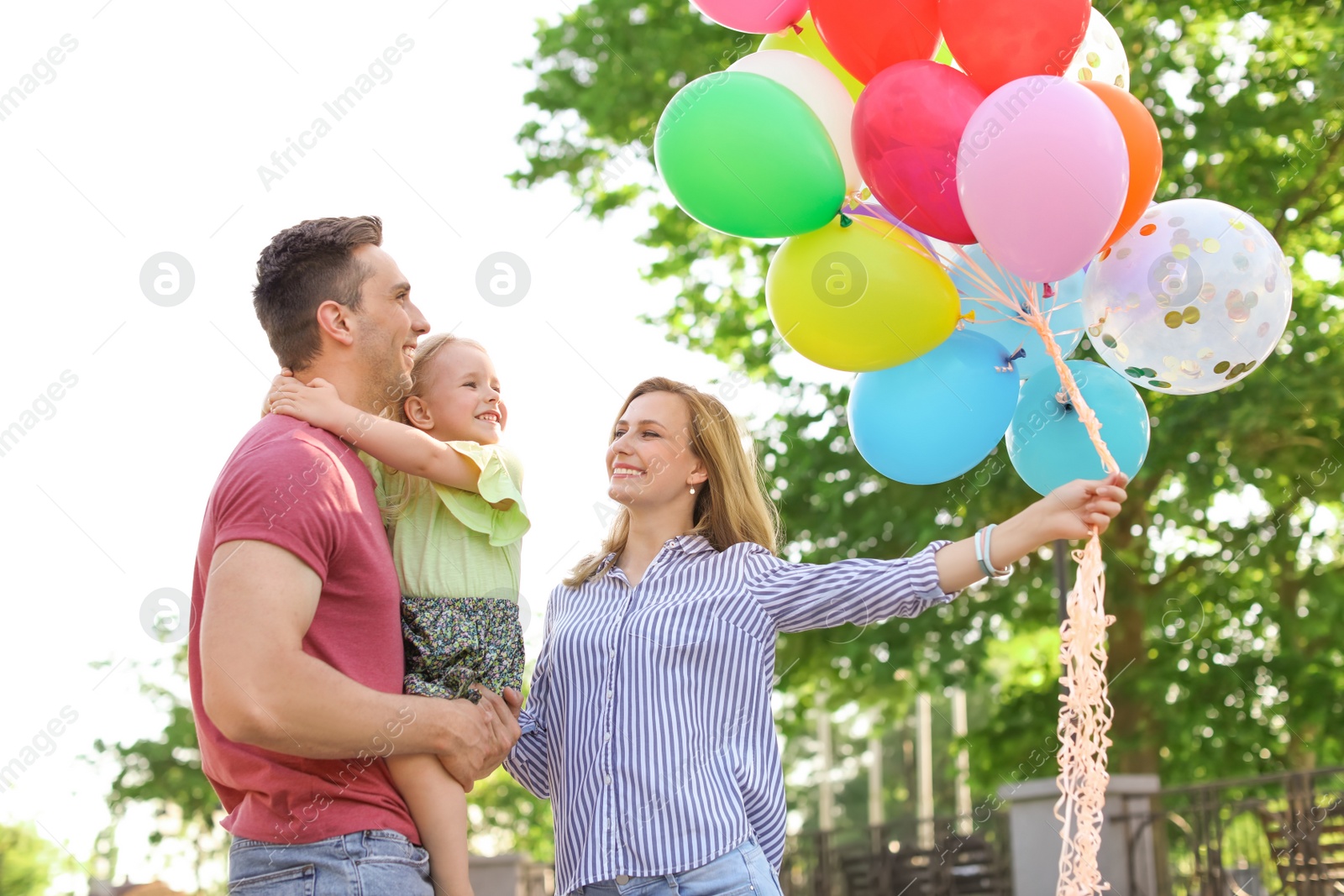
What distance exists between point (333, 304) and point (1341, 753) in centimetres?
858

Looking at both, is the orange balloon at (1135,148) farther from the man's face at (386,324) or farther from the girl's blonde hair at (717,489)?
the man's face at (386,324)

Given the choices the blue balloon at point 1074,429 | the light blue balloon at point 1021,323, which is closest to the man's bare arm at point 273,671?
the blue balloon at point 1074,429

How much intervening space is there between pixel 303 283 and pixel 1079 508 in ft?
5.26

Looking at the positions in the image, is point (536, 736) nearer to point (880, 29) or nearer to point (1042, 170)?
point (1042, 170)


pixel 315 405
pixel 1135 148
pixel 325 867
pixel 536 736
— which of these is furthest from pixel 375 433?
pixel 1135 148

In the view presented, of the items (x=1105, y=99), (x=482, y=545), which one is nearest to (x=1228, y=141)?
(x=1105, y=99)

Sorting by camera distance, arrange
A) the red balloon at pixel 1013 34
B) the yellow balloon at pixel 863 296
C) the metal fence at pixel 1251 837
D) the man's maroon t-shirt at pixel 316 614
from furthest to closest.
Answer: the metal fence at pixel 1251 837
the yellow balloon at pixel 863 296
the red balloon at pixel 1013 34
the man's maroon t-shirt at pixel 316 614

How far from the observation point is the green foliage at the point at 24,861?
114ft

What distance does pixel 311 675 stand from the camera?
1950 millimetres

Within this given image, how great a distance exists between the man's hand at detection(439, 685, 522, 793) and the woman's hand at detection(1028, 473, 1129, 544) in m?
1.13

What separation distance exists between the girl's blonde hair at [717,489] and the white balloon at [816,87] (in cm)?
72

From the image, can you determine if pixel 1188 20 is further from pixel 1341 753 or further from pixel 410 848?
pixel 410 848

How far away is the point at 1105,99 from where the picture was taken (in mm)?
2969

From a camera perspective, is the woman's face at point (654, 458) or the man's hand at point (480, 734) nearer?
the man's hand at point (480, 734)
